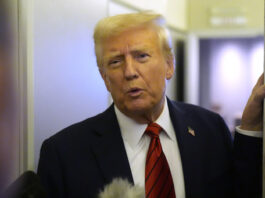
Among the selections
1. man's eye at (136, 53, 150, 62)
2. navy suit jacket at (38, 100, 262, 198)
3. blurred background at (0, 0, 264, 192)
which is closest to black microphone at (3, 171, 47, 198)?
blurred background at (0, 0, 264, 192)

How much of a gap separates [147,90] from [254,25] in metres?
2.14

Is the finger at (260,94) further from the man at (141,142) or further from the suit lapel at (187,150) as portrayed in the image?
the suit lapel at (187,150)

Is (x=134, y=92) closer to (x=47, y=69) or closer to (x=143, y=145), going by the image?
(x=143, y=145)

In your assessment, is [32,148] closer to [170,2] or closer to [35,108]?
[35,108]

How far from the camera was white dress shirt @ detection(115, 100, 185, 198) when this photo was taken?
103 centimetres

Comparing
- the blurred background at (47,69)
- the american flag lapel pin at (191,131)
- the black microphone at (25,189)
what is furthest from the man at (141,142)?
the black microphone at (25,189)

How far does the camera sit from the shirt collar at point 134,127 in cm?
107

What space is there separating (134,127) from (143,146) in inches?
2.6

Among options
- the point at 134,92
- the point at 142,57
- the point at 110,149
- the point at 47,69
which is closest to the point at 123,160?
the point at 110,149

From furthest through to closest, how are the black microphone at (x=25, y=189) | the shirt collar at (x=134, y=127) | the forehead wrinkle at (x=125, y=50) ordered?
the shirt collar at (x=134, y=127), the forehead wrinkle at (x=125, y=50), the black microphone at (x=25, y=189)

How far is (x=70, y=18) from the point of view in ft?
4.20

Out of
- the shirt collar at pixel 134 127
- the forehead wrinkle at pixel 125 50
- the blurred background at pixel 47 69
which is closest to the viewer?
the blurred background at pixel 47 69

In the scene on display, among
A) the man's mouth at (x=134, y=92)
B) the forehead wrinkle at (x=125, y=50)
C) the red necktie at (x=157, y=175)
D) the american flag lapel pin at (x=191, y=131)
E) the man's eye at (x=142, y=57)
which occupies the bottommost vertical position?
the red necktie at (x=157, y=175)

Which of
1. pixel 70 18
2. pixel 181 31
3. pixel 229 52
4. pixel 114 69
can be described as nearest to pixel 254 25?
pixel 229 52
